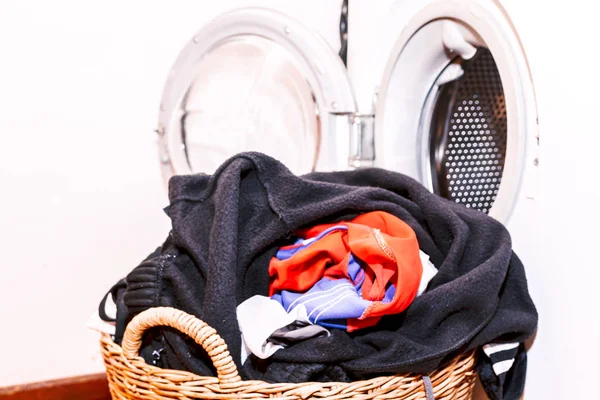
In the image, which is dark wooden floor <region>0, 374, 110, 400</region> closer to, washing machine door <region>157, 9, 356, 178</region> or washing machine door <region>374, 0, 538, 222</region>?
washing machine door <region>157, 9, 356, 178</region>

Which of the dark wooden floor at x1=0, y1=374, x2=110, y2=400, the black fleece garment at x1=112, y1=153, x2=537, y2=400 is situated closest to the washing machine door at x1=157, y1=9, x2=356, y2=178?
the black fleece garment at x1=112, y1=153, x2=537, y2=400

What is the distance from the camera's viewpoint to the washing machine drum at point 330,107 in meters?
0.92

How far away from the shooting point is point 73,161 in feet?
3.77

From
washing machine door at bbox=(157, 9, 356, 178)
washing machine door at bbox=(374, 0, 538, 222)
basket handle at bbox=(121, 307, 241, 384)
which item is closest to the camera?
basket handle at bbox=(121, 307, 241, 384)

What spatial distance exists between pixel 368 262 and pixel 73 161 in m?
Answer: 0.80

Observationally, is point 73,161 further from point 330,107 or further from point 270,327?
point 270,327

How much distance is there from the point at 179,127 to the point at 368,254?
24.7 inches

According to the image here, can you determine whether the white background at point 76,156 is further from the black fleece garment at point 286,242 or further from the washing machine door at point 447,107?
the black fleece garment at point 286,242

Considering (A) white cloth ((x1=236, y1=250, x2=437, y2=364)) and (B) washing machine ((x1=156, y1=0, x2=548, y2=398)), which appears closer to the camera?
(A) white cloth ((x1=236, y1=250, x2=437, y2=364))

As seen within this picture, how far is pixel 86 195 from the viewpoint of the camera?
1169 mm

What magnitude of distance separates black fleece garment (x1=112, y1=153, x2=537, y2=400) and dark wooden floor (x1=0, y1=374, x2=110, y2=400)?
62cm

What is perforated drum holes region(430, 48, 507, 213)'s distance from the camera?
905 millimetres

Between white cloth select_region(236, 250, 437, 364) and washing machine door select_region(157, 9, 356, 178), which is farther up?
washing machine door select_region(157, 9, 356, 178)

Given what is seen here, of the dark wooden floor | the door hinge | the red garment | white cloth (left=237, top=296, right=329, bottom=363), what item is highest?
the door hinge
